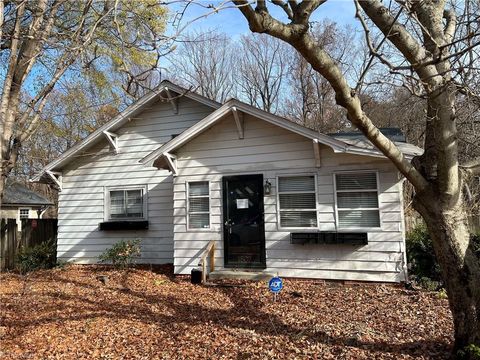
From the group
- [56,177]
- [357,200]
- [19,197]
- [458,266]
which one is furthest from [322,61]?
[19,197]

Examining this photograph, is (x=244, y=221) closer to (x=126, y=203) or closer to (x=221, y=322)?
(x=221, y=322)

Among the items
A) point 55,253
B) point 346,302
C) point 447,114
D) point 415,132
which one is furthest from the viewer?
point 415,132

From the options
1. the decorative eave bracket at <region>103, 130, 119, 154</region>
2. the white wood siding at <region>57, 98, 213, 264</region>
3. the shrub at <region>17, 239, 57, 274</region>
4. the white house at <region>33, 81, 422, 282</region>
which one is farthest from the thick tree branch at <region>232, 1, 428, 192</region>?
the shrub at <region>17, 239, 57, 274</region>

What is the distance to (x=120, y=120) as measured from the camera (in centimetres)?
1139

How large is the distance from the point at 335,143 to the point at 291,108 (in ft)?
65.5

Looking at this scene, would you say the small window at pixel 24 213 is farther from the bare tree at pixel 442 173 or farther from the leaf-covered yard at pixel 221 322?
the bare tree at pixel 442 173

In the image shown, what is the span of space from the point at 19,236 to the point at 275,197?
878 centimetres

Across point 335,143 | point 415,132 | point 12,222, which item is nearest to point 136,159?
point 12,222

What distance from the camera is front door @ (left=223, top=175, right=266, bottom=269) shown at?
8766 millimetres

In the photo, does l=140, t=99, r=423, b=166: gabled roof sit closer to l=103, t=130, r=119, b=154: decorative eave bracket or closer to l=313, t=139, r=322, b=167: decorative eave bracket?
l=313, t=139, r=322, b=167: decorative eave bracket

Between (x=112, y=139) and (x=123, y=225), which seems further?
(x=112, y=139)

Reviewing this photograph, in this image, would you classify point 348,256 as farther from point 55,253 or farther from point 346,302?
point 55,253

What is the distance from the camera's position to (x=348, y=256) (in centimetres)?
799

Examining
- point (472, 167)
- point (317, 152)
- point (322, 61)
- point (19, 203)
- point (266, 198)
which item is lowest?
point (266, 198)
